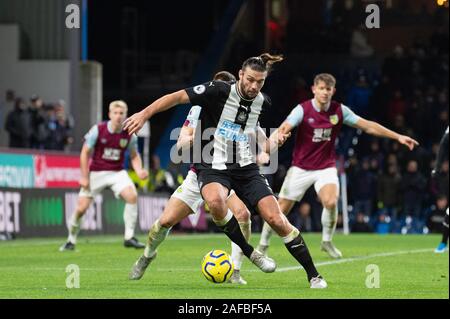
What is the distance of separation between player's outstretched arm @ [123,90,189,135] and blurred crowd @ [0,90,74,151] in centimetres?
1643

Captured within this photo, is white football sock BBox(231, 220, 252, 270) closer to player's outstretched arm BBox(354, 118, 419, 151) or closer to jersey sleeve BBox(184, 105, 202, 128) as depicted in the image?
jersey sleeve BBox(184, 105, 202, 128)

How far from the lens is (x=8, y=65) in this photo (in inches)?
1302

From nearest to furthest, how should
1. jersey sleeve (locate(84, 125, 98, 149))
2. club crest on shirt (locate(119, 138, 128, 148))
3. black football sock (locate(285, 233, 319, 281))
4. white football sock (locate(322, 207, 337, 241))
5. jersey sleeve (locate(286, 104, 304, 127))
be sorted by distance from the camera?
black football sock (locate(285, 233, 319, 281)) → jersey sleeve (locate(286, 104, 304, 127)) → white football sock (locate(322, 207, 337, 241)) → jersey sleeve (locate(84, 125, 98, 149)) → club crest on shirt (locate(119, 138, 128, 148))

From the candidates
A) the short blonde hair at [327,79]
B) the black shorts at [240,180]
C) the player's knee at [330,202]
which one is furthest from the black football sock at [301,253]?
the player's knee at [330,202]

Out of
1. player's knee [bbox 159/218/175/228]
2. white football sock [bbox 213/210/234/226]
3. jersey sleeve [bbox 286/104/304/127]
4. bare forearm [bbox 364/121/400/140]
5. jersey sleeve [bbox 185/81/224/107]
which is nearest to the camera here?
jersey sleeve [bbox 185/81/224/107]

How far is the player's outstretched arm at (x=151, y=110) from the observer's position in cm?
1000

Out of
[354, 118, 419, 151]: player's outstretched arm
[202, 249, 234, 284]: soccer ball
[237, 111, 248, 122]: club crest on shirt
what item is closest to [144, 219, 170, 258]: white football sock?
[202, 249, 234, 284]: soccer ball

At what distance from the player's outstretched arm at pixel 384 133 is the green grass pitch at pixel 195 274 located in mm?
1404

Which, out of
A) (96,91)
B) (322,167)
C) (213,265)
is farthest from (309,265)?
(96,91)

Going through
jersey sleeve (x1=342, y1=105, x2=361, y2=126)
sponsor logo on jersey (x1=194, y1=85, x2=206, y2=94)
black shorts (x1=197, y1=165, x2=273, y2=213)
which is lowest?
black shorts (x1=197, y1=165, x2=273, y2=213)

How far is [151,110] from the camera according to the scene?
10336mm

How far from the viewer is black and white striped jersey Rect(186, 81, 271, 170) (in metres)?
11.2

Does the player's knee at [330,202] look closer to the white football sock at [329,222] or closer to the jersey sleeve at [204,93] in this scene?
the white football sock at [329,222]
